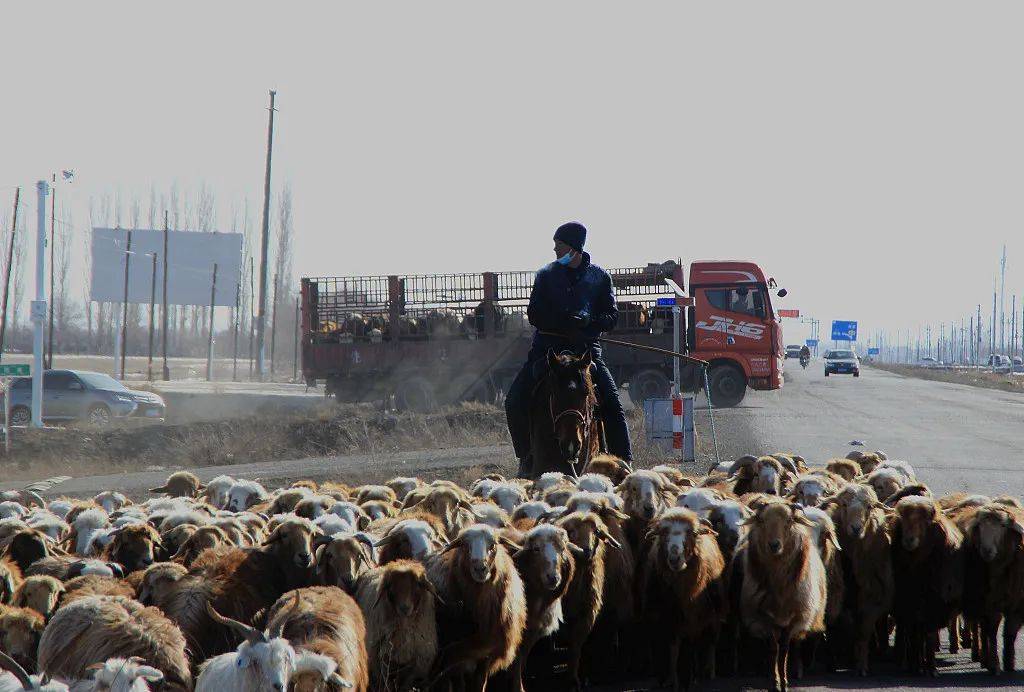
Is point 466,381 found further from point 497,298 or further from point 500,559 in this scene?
point 500,559

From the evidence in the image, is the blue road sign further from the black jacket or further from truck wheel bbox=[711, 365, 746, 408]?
the black jacket

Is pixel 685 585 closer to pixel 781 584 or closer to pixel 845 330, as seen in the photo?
pixel 781 584

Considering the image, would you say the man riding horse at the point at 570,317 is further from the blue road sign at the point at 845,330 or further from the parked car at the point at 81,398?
the blue road sign at the point at 845,330

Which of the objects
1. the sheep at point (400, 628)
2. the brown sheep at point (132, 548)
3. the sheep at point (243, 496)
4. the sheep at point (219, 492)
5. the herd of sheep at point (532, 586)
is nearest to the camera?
the herd of sheep at point (532, 586)

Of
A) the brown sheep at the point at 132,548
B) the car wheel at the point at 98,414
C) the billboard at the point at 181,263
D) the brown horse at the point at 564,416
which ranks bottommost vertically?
the car wheel at the point at 98,414

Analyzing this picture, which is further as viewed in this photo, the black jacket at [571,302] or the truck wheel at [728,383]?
the truck wheel at [728,383]

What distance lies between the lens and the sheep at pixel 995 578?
836 centimetres

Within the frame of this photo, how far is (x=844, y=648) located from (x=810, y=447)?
1380 centimetres

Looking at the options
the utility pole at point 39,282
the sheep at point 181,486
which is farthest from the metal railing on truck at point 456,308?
the sheep at point 181,486

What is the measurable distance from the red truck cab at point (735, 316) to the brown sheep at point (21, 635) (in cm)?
2701

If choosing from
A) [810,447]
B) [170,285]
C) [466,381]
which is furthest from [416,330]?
→ [170,285]

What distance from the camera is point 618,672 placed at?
28.2 ft

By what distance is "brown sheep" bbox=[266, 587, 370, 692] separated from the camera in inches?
227

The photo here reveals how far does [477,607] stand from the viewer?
7.11m
